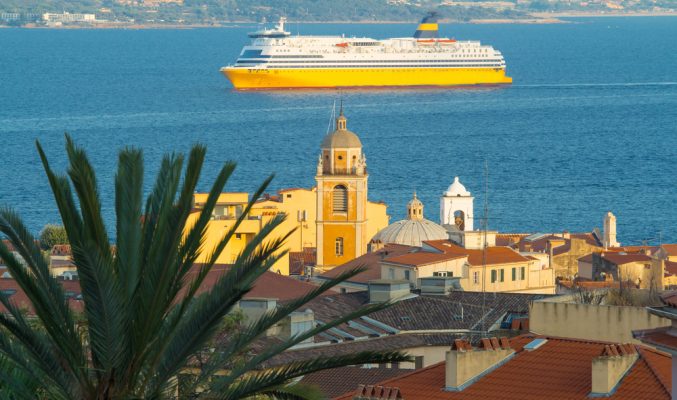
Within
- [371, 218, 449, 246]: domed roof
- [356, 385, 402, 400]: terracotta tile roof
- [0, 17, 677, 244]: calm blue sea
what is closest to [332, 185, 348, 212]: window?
[371, 218, 449, 246]: domed roof

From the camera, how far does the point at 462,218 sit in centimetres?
4672

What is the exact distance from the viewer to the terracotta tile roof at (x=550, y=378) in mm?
13305

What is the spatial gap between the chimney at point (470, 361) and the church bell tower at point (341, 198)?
28563 mm

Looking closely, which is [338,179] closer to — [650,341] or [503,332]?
[503,332]

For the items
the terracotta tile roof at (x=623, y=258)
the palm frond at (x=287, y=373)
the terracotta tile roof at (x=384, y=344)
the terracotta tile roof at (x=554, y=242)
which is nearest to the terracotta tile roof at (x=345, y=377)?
the terracotta tile roof at (x=384, y=344)

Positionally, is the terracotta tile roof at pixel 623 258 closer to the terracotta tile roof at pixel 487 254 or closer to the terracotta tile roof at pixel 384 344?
the terracotta tile roof at pixel 487 254

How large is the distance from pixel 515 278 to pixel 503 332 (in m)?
16.7

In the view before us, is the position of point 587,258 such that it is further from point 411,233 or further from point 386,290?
point 386,290

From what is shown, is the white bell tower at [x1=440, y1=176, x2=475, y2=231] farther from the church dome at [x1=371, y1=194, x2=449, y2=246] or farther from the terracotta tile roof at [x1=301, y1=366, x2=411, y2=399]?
the terracotta tile roof at [x1=301, y1=366, x2=411, y2=399]

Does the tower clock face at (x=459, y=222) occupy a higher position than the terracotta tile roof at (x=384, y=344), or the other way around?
the tower clock face at (x=459, y=222)

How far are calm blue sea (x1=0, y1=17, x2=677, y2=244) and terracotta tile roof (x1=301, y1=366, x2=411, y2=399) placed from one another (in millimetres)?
24940

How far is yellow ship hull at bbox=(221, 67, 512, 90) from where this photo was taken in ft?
520

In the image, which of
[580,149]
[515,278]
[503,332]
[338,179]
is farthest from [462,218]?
[580,149]

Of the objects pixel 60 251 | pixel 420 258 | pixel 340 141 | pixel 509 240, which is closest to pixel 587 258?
pixel 509 240
